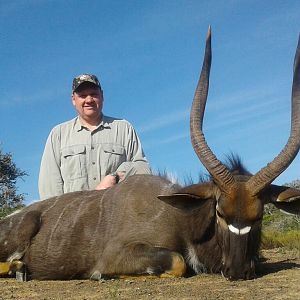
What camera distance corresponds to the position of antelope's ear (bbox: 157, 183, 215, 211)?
5.42 meters

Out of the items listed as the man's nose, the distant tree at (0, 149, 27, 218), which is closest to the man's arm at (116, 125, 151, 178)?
the man's nose

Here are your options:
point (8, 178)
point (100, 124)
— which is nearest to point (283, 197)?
point (100, 124)

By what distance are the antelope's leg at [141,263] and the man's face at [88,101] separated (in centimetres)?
254

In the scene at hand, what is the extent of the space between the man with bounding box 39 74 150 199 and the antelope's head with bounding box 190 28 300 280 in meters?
2.04

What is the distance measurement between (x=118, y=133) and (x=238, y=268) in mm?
3153

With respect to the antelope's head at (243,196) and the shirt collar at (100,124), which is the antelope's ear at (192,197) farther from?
the shirt collar at (100,124)

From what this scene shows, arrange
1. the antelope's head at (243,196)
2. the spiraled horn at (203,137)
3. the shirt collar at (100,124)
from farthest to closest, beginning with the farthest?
1. the shirt collar at (100,124)
2. the spiraled horn at (203,137)
3. the antelope's head at (243,196)

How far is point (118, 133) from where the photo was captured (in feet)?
25.1

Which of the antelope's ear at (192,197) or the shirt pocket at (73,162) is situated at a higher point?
the shirt pocket at (73,162)

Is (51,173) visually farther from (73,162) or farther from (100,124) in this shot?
(100,124)

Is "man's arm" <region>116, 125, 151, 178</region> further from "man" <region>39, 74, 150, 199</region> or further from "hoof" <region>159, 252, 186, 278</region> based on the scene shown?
"hoof" <region>159, 252, 186, 278</region>

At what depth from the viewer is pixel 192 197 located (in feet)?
17.9

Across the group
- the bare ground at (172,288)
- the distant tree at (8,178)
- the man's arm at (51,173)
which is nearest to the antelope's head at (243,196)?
the bare ground at (172,288)

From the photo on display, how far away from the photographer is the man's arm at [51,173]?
25.0ft
